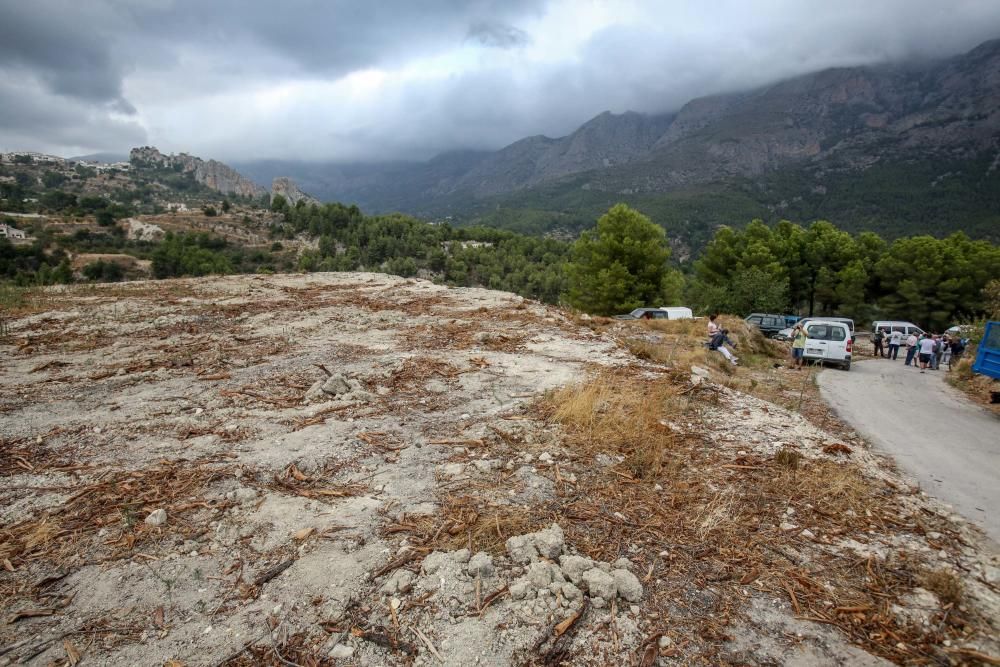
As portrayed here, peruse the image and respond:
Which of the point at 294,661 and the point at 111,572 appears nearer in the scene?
the point at 294,661

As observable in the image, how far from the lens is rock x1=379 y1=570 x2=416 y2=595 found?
3.03 meters

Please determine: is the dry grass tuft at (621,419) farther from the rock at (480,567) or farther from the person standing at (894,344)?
the person standing at (894,344)

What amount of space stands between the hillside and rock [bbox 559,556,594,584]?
20mm

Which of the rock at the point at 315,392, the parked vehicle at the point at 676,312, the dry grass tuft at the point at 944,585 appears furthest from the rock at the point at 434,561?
the parked vehicle at the point at 676,312

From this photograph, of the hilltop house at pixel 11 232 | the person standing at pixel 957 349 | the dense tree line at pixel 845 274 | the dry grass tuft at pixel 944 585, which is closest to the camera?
the dry grass tuft at pixel 944 585

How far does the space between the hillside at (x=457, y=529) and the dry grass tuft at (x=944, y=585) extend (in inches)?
0.8

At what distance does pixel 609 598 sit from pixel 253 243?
90.7 metres

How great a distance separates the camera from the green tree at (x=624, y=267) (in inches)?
1272

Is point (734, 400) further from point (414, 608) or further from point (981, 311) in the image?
point (981, 311)

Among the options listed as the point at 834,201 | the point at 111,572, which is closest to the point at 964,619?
the point at 111,572

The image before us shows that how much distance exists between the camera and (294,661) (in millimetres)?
2529

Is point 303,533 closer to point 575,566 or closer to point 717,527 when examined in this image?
point 575,566

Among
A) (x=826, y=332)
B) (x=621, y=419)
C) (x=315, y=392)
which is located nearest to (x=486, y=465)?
(x=621, y=419)

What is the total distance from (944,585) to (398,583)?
3810 mm
